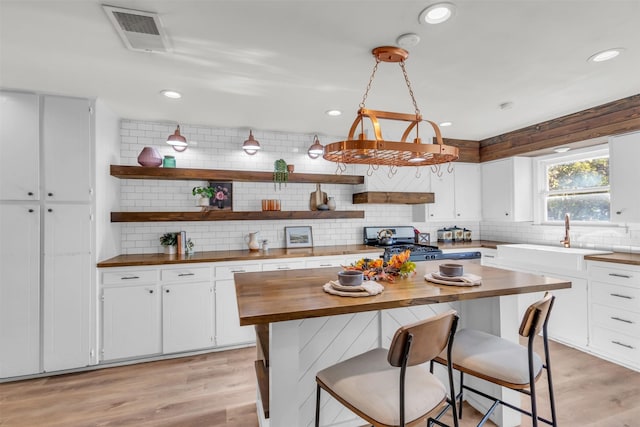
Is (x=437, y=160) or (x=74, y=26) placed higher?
(x=74, y=26)

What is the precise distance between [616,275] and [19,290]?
5.44 meters

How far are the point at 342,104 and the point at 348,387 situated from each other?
263 centimetres

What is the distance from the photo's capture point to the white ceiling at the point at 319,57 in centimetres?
181

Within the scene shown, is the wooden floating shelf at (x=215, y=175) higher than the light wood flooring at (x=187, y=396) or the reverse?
higher

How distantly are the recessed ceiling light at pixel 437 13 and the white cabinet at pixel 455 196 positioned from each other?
10.2 ft

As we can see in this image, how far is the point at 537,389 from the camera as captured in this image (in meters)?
2.60

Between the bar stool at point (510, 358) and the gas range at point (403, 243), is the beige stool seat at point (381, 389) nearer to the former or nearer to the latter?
the bar stool at point (510, 358)

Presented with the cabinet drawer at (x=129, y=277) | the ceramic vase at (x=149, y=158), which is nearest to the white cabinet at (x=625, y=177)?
the cabinet drawer at (x=129, y=277)

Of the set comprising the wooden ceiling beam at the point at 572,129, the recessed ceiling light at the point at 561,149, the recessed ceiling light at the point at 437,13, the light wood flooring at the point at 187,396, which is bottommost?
the light wood flooring at the point at 187,396

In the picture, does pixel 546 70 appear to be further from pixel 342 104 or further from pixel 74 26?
pixel 74 26

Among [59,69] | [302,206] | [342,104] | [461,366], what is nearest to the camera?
[461,366]

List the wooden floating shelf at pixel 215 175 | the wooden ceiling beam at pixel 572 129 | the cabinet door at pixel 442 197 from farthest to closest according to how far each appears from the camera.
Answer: the cabinet door at pixel 442 197, the wooden floating shelf at pixel 215 175, the wooden ceiling beam at pixel 572 129

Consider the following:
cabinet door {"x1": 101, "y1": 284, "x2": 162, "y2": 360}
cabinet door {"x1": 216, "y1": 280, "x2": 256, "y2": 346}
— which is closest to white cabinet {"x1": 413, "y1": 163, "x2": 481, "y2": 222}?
cabinet door {"x1": 216, "y1": 280, "x2": 256, "y2": 346}

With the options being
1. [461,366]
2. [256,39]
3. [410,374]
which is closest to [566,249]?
[461,366]
